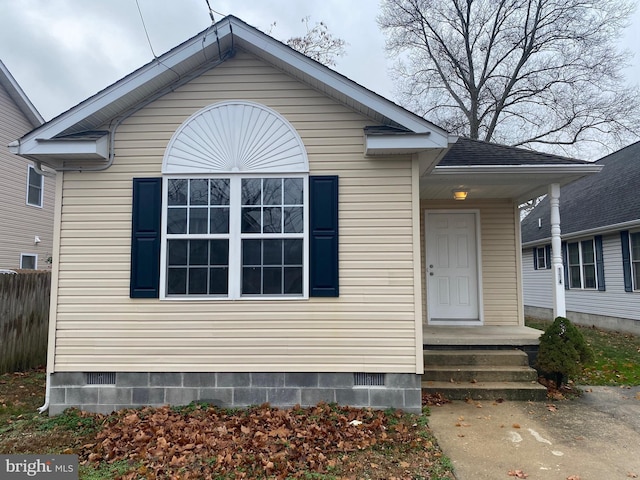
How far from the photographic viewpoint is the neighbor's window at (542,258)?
46.1 feet

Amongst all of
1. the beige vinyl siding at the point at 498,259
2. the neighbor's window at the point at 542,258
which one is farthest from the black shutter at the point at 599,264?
the beige vinyl siding at the point at 498,259

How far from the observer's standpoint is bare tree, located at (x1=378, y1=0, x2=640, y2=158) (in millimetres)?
17922

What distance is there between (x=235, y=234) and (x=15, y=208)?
9.70 meters

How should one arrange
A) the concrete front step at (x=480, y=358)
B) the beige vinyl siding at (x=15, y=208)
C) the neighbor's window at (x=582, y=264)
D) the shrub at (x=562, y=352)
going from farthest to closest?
the neighbor's window at (x=582, y=264)
the beige vinyl siding at (x=15, y=208)
the concrete front step at (x=480, y=358)
the shrub at (x=562, y=352)

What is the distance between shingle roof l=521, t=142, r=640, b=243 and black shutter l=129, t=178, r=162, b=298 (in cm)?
1058

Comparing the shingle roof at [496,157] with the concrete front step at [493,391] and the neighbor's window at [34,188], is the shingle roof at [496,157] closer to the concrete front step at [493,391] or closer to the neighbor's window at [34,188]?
the concrete front step at [493,391]

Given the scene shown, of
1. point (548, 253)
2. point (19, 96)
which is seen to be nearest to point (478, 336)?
point (548, 253)

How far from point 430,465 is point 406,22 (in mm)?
22345

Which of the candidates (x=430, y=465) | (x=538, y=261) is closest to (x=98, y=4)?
(x=430, y=465)

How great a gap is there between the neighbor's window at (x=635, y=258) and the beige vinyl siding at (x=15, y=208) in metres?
16.1

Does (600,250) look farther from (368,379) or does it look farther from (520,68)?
(520,68)

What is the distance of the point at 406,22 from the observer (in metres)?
21.1

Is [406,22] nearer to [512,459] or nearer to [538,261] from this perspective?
[538,261]

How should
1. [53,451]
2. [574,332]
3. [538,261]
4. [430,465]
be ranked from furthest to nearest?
[538,261] < [574,332] < [53,451] < [430,465]
